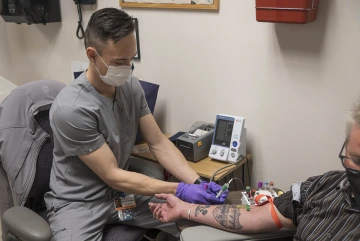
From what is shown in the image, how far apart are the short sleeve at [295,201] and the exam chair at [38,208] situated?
65 centimetres

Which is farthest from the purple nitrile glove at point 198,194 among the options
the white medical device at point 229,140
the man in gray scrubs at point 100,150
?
the white medical device at point 229,140

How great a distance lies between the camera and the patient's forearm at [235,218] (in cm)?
140

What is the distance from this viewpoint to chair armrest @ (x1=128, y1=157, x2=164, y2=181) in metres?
1.83

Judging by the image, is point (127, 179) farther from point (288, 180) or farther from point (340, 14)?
point (340, 14)

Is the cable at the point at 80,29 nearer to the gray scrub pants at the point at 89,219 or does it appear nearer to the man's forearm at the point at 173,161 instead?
the man's forearm at the point at 173,161

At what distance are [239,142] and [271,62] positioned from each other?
17.4 inches

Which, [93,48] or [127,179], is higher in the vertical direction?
[93,48]

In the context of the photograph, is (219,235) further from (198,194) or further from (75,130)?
(75,130)

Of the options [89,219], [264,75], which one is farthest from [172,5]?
[89,219]

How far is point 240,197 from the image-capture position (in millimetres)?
1662

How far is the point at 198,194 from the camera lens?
1.55 m

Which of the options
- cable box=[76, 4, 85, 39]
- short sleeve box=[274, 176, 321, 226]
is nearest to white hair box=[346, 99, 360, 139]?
short sleeve box=[274, 176, 321, 226]

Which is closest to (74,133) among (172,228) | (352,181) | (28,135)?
(28,135)

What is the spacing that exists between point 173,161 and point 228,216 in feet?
1.63
